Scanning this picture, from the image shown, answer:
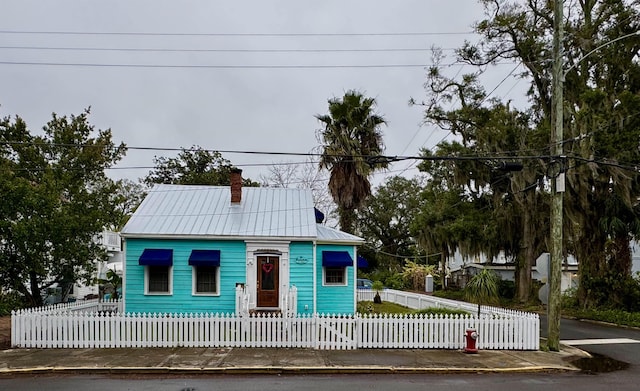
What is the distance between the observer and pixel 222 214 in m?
18.8

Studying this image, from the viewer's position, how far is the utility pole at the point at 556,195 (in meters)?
13.4

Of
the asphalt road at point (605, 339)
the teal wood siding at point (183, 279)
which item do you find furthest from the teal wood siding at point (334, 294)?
the asphalt road at point (605, 339)

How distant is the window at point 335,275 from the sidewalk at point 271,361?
556cm

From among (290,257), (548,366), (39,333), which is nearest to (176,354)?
(39,333)

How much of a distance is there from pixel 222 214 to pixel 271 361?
8.40m

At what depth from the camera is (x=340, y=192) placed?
25.9m

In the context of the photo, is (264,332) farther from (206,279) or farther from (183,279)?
(183,279)

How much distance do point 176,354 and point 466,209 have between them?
20964 mm

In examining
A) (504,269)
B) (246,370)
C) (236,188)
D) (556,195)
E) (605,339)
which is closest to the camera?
(246,370)

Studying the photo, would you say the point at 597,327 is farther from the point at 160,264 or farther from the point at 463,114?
the point at 160,264

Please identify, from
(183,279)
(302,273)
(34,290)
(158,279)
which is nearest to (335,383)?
(302,273)

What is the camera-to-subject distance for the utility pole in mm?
13383

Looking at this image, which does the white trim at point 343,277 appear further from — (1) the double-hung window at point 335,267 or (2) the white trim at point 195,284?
(2) the white trim at point 195,284

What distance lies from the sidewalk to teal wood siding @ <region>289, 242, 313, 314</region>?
456 centimetres
